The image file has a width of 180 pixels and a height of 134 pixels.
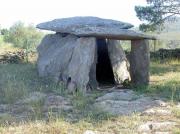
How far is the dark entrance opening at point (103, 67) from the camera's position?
13586 millimetres

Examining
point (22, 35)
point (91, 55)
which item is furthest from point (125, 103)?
point (22, 35)

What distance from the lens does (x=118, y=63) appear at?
43.0ft

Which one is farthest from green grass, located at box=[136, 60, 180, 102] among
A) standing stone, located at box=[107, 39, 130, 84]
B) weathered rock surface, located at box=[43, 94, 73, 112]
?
weathered rock surface, located at box=[43, 94, 73, 112]

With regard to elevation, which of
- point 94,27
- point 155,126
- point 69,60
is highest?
point 94,27

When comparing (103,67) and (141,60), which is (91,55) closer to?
(141,60)

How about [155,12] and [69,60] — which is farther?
[155,12]

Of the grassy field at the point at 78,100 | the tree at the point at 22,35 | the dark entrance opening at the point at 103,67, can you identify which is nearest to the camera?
the grassy field at the point at 78,100

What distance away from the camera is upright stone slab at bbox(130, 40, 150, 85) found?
12.3 meters

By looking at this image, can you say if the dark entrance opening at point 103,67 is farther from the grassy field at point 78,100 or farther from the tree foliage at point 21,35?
the tree foliage at point 21,35

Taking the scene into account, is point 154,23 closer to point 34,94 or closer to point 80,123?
point 34,94

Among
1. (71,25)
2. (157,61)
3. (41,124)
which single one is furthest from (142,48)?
(157,61)

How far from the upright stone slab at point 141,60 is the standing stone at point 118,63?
1.85 feet

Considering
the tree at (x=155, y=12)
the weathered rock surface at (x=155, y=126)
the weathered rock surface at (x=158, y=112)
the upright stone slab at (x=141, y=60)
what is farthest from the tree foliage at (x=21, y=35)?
the weathered rock surface at (x=155, y=126)

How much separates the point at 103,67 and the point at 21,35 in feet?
59.8
